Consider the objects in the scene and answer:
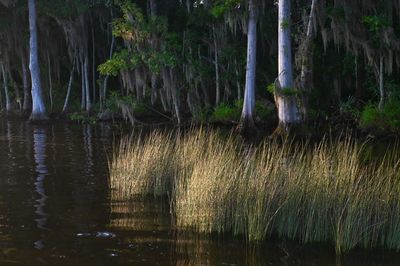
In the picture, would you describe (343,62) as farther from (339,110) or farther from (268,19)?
(268,19)

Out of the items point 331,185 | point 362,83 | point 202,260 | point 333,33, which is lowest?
point 202,260

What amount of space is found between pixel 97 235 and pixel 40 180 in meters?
5.11

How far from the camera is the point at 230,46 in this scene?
93.6ft

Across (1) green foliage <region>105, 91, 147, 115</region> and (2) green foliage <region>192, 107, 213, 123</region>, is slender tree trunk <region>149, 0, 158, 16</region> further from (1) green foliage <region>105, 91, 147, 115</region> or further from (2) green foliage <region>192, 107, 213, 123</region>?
(2) green foliage <region>192, 107, 213, 123</region>

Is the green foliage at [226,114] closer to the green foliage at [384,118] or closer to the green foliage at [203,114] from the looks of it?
the green foliage at [203,114]

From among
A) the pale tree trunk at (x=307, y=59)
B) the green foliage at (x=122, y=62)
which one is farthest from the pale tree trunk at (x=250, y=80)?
the green foliage at (x=122, y=62)

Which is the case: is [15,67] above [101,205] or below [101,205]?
above

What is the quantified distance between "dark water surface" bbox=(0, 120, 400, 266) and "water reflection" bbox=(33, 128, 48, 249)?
0.02 metres

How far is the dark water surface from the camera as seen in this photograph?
7.09 metres

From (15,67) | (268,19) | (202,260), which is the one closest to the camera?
(202,260)

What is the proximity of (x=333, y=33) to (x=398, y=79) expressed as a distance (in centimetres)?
410

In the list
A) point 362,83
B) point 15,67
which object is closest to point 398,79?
point 362,83

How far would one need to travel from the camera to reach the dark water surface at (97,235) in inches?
279

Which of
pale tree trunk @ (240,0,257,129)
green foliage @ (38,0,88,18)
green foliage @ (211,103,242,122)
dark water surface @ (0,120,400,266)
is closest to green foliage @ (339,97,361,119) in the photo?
pale tree trunk @ (240,0,257,129)
